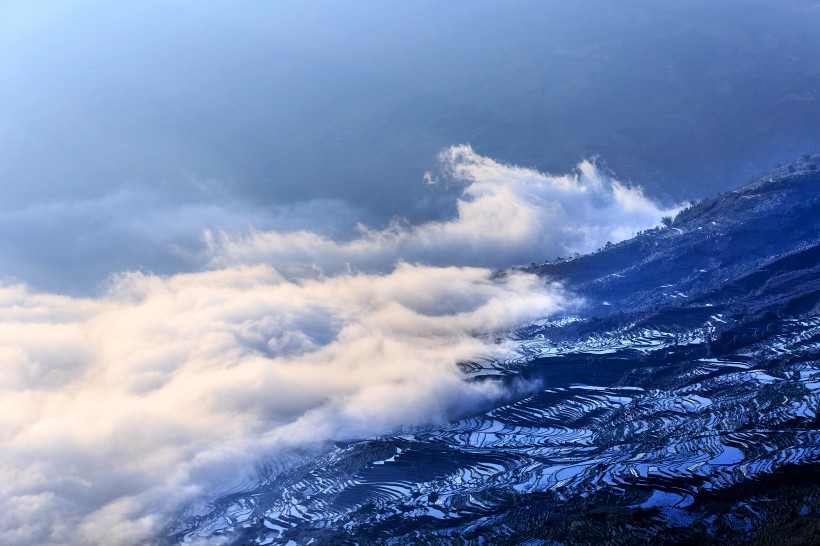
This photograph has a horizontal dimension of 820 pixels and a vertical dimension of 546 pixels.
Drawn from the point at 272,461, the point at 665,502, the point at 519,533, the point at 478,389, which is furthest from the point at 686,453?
the point at 272,461

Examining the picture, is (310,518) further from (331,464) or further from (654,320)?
(654,320)

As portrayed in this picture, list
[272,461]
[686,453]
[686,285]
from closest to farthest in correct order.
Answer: [686,453]
[272,461]
[686,285]

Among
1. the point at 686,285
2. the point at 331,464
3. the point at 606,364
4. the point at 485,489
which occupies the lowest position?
the point at 485,489

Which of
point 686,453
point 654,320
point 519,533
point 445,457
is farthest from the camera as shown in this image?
point 654,320

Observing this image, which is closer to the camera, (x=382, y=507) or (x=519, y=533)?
(x=519, y=533)

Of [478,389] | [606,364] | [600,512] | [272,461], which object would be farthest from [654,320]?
[272,461]

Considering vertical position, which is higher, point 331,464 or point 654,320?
point 654,320
